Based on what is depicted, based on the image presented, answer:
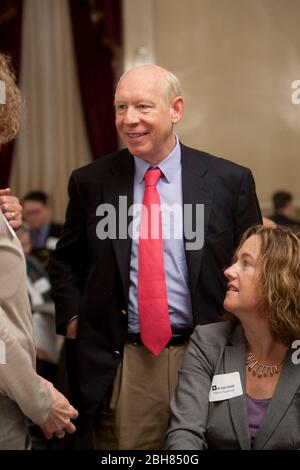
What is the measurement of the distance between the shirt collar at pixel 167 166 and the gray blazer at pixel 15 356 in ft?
2.52

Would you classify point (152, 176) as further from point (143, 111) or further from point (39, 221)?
point (39, 221)

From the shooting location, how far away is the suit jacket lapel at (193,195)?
7.77 feet

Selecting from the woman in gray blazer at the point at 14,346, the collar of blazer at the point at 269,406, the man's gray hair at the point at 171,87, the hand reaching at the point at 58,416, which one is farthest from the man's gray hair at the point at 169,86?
the hand reaching at the point at 58,416

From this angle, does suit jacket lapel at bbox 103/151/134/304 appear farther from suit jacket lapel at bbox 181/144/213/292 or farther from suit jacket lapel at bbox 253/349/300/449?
suit jacket lapel at bbox 253/349/300/449

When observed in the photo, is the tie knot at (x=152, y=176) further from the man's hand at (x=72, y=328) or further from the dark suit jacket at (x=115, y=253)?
the man's hand at (x=72, y=328)

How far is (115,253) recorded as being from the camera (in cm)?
240

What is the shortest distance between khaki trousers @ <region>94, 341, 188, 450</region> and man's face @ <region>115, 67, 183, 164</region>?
0.72 metres

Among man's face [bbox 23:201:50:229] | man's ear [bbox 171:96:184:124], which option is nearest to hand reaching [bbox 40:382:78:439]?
man's ear [bbox 171:96:184:124]

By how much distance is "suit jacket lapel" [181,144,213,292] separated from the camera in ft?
7.77

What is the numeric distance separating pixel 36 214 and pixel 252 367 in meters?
4.53

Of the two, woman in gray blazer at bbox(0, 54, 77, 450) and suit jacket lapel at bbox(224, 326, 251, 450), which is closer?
woman in gray blazer at bbox(0, 54, 77, 450)

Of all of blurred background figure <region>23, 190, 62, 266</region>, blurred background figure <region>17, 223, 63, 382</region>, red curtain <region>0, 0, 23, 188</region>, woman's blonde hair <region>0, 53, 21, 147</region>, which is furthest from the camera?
red curtain <region>0, 0, 23, 188</region>

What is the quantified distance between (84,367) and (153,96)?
981mm

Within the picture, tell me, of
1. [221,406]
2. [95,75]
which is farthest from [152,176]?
[95,75]
